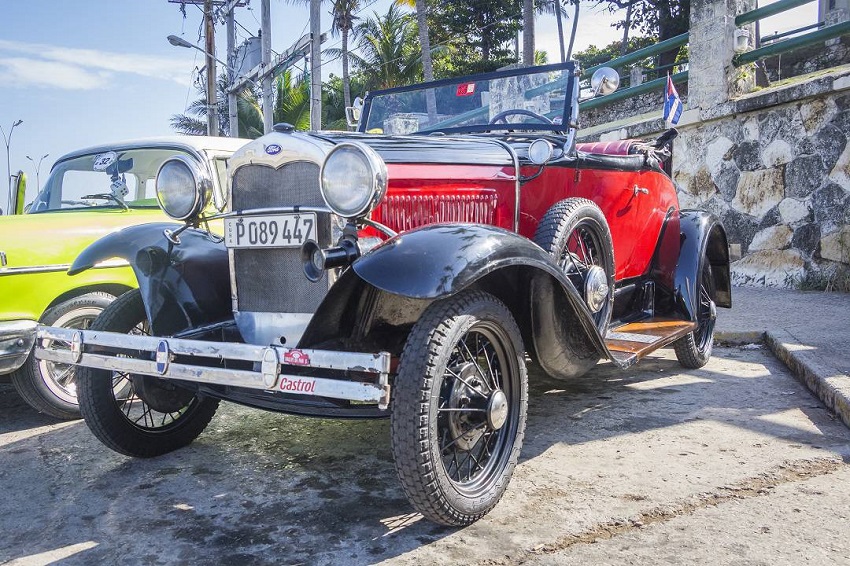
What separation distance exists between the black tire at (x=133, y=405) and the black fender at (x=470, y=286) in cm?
92

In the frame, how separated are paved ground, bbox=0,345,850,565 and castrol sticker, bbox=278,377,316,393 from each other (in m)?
0.50

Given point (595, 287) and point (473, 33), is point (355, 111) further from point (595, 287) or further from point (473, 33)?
point (473, 33)

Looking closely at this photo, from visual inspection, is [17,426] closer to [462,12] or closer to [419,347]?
[419,347]

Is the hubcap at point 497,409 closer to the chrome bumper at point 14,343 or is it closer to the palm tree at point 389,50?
the chrome bumper at point 14,343

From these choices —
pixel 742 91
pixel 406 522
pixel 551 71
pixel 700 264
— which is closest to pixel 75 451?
pixel 406 522


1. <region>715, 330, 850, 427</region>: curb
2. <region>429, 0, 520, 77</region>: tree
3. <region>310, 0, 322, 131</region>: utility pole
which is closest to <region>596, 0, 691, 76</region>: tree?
<region>429, 0, 520, 77</region>: tree

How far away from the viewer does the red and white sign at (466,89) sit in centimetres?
407

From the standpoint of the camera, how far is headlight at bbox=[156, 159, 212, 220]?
120 inches

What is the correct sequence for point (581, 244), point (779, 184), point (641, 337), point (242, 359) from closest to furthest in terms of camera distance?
point (242, 359), point (581, 244), point (641, 337), point (779, 184)

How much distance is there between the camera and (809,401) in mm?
3748

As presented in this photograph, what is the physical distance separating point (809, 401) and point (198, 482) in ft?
10.3

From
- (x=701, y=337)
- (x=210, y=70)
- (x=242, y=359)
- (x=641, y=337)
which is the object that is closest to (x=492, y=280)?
(x=242, y=359)

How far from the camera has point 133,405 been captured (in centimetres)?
333

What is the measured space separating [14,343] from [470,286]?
2.56m
